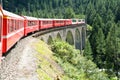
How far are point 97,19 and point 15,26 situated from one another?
88026mm

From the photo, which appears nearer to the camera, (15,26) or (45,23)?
(15,26)

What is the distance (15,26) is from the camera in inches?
833

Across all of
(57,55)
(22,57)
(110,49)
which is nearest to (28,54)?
(22,57)

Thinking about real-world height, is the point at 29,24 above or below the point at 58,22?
above

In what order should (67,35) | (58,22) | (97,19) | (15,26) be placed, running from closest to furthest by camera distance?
(15,26)
(58,22)
(67,35)
(97,19)

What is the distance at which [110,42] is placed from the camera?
69938 mm

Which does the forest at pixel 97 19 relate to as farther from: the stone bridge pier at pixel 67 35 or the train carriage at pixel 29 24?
the train carriage at pixel 29 24

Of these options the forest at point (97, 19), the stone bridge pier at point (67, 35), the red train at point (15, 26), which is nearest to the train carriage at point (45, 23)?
the red train at point (15, 26)

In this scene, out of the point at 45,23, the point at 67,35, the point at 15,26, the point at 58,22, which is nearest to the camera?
the point at 15,26

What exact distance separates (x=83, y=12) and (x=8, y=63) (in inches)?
5222

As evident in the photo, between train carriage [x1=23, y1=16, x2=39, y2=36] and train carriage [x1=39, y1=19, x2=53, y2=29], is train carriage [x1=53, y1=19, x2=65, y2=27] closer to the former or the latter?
train carriage [x1=39, y1=19, x2=53, y2=29]

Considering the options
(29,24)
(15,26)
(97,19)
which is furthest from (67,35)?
(97,19)

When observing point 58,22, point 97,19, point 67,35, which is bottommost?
point 67,35

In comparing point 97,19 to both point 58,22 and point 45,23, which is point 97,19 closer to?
point 58,22
